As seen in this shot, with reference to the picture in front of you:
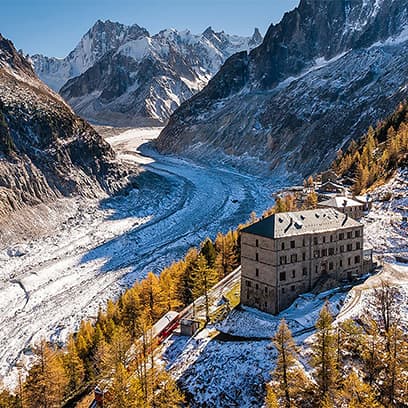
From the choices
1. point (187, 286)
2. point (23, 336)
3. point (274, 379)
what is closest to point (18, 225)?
point (23, 336)

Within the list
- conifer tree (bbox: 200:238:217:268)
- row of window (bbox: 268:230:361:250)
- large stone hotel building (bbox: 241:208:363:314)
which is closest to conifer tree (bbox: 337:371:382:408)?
large stone hotel building (bbox: 241:208:363:314)

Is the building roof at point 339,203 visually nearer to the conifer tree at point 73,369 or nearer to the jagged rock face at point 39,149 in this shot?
the conifer tree at point 73,369

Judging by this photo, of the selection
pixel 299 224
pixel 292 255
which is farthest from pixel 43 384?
pixel 299 224

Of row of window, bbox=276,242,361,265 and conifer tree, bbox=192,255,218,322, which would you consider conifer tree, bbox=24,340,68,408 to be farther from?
row of window, bbox=276,242,361,265

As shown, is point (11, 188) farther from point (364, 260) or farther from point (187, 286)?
point (364, 260)

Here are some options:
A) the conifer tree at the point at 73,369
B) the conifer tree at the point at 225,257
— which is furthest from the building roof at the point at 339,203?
the conifer tree at the point at 73,369
